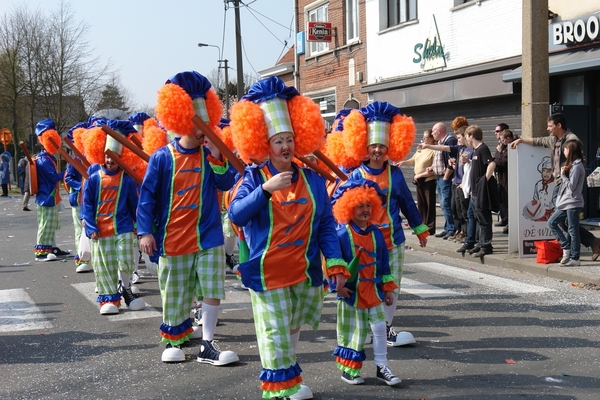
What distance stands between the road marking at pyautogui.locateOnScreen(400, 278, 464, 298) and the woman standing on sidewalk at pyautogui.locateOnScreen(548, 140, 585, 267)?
6.89 ft

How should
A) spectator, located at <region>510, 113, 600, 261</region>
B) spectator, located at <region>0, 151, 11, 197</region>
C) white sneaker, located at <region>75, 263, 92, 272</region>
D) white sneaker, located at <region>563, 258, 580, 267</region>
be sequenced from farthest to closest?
spectator, located at <region>0, 151, 11, 197</region> < white sneaker, located at <region>75, 263, 92, 272</region> < spectator, located at <region>510, 113, 600, 261</region> < white sneaker, located at <region>563, 258, 580, 267</region>

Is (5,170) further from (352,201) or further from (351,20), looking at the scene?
(352,201)

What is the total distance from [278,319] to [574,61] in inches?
433

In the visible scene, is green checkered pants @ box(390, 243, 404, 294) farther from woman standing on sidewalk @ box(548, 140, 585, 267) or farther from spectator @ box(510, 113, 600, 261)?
spectator @ box(510, 113, 600, 261)

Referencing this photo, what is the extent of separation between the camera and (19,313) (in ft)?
26.9

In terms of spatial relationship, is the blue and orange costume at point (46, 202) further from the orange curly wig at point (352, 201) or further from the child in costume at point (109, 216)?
the orange curly wig at point (352, 201)

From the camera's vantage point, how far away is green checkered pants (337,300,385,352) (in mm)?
5152

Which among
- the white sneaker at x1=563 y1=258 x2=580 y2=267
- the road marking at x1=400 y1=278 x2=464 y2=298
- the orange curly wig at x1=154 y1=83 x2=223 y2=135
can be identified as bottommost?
the road marking at x1=400 y1=278 x2=464 y2=298

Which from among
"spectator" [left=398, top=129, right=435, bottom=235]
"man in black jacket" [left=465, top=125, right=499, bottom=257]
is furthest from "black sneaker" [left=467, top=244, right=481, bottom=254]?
"spectator" [left=398, top=129, right=435, bottom=235]

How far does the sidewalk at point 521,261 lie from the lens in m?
9.18

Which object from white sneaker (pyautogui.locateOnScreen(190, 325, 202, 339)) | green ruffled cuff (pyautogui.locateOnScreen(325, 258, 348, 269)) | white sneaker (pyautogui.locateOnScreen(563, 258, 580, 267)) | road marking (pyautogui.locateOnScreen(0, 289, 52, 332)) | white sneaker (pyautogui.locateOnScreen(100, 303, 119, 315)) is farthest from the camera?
white sneaker (pyautogui.locateOnScreen(563, 258, 580, 267))

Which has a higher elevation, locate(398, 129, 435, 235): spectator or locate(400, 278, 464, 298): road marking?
locate(398, 129, 435, 235): spectator

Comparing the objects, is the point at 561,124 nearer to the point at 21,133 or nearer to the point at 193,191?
the point at 193,191

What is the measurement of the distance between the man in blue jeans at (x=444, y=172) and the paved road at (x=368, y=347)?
3.41 m
